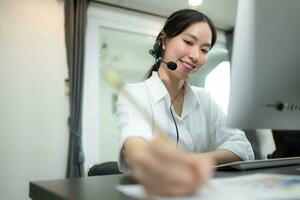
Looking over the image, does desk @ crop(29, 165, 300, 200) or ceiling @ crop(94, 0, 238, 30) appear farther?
ceiling @ crop(94, 0, 238, 30)

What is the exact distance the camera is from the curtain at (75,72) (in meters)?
3.36

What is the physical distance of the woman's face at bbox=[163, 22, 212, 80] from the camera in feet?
4.32

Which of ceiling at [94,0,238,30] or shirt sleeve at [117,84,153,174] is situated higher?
ceiling at [94,0,238,30]

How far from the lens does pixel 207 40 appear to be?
52.9 inches

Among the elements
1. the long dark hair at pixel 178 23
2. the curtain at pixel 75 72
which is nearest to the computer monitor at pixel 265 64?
the long dark hair at pixel 178 23

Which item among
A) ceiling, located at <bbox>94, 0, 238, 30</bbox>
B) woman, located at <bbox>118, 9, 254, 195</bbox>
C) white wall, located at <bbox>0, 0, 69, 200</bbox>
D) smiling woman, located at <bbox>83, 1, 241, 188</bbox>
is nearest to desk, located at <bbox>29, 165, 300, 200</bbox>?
woman, located at <bbox>118, 9, 254, 195</bbox>

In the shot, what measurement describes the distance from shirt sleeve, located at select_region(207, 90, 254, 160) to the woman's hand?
2.10 ft

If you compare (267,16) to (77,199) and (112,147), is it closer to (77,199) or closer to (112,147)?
(77,199)

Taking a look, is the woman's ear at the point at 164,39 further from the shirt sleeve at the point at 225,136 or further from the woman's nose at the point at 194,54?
the shirt sleeve at the point at 225,136

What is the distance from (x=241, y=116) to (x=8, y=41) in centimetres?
294

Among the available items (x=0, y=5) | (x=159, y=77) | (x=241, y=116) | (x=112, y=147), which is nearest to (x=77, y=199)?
(x=241, y=116)

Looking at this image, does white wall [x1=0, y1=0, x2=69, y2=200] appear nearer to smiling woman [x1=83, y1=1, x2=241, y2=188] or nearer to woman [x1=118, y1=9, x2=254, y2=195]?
smiling woman [x1=83, y1=1, x2=241, y2=188]

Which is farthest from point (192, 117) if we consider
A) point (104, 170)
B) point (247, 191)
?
point (247, 191)

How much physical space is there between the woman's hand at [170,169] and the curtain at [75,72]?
3.16m
